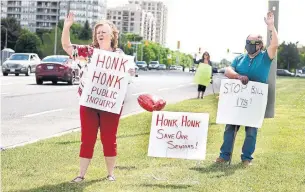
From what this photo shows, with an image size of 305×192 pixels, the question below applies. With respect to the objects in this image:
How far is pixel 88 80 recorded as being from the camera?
699cm

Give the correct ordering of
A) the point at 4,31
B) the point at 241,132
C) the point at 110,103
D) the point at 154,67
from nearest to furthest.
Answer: the point at 110,103 → the point at 241,132 → the point at 154,67 → the point at 4,31

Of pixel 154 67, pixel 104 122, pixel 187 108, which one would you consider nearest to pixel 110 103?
pixel 104 122

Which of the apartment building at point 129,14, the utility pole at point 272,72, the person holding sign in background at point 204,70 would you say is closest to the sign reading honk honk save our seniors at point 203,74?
the person holding sign in background at point 204,70

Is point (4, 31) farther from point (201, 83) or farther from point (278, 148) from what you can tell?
point (278, 148)

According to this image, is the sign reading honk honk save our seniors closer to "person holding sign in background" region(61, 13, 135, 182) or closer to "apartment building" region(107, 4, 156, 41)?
"apartment building" region(107, 4, 156, 41)

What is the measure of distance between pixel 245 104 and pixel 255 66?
0.50 meters

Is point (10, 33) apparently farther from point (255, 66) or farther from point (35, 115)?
point (255, 66)

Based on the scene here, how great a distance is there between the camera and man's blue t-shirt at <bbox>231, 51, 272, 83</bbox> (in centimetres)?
858

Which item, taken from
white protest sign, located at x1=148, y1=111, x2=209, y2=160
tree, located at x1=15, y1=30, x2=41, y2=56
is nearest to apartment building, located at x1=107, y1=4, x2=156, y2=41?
white protest sign, located at x1=148, y1=111, x2=209, y2=160

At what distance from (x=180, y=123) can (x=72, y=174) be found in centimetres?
146

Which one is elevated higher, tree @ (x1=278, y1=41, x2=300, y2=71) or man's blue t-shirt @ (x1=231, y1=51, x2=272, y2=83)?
man's blue t-shirt @ (x1=231, y1=51, x2=272, y2=83)

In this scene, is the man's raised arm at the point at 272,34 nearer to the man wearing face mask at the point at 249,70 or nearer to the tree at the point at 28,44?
the man wearing face mask at the point at 249,70

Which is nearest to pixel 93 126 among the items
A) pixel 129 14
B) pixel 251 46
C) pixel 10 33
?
pixel 251 46

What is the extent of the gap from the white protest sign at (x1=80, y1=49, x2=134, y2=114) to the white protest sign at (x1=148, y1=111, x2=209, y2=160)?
47.0 inches
